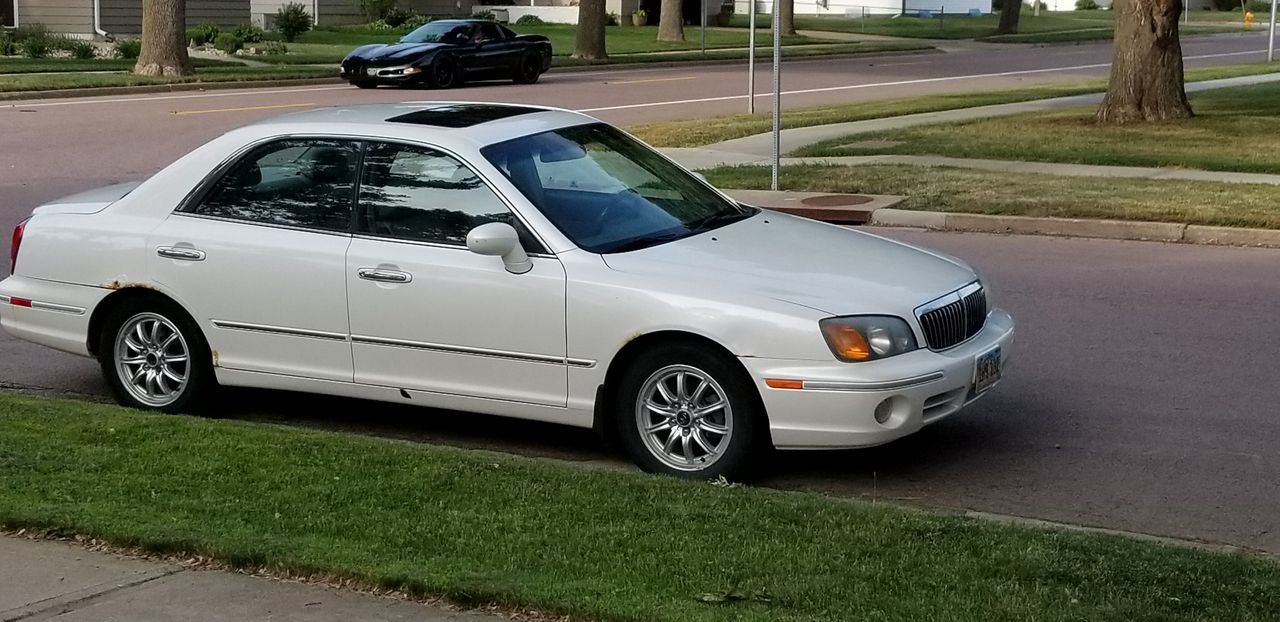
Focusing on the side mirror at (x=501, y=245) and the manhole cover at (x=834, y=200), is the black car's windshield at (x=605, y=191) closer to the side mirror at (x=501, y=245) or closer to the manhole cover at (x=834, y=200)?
the side mirror at (x=501, y=245)

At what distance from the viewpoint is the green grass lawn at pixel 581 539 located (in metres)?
4.66

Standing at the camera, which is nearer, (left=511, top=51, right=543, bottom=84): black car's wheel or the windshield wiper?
the windshield wiper

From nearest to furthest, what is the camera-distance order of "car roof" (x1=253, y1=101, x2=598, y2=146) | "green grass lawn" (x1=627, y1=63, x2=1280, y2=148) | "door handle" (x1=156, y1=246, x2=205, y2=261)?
1. "car roof" (x1=253, y1=101, x2=598, y2=146)
2. "door handle" (x1=156, y1=246, x2=205, y2=261)
3. "green grass lawn" (x1=627, y1=63, x2=1280, y2=148)

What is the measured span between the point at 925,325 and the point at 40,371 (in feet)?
15.9

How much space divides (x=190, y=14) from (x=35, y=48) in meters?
14.3

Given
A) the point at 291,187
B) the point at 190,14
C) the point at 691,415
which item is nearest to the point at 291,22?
the point at 190,14

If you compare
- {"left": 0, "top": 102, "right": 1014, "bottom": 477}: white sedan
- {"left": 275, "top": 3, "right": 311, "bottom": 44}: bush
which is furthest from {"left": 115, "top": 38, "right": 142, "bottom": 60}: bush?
{"left": 0, "top": 102, "right": 1014, "bottom": 477}: white sedan

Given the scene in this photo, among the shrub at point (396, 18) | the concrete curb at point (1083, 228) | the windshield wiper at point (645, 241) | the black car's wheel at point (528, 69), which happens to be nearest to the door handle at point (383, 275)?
the windshield wiper at point (645, 241)

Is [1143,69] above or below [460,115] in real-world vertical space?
above

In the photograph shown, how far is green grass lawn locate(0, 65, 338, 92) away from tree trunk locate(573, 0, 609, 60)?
8994 millimetres

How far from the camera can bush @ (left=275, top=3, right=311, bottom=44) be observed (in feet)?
156

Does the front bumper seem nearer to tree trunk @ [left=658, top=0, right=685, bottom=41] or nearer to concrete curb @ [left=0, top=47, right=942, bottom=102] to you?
concrete curb @ [left=0, top=47, right=942, bottom=102]

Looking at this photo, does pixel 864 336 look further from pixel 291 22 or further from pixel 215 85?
pixel 291 22

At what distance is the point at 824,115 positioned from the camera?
23297mm
